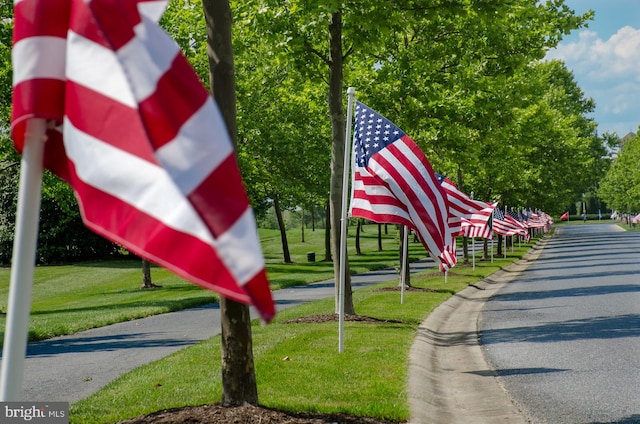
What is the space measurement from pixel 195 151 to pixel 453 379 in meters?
8.54

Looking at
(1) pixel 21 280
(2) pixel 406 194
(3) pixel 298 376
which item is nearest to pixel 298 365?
(3) pixel 298 376

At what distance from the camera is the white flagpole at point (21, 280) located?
304 cm

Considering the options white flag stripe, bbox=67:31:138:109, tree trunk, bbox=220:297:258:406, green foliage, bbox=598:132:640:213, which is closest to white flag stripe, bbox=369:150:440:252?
tree trunk, bbox=220:297:258:406

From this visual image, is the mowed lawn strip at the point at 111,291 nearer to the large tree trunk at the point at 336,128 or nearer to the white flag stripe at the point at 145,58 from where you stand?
the large tree trunk at the point at 336,128

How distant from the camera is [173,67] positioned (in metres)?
3.11

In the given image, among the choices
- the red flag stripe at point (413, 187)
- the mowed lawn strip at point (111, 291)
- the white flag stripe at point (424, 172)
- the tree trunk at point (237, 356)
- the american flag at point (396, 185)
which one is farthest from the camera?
the mowed lawn strip at point (111, 291)

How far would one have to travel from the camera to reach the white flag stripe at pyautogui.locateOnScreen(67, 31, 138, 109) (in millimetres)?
2949

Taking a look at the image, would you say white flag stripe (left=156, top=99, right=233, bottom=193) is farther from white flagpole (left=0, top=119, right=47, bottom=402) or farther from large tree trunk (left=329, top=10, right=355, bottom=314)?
large tree trunk (left=329, top=10, right=355, bottom=314)

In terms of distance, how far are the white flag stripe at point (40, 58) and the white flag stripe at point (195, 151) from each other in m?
0.63

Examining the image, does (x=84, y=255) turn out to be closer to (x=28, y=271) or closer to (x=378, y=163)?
(x=378, y=163)

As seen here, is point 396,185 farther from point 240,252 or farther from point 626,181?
point 626,181

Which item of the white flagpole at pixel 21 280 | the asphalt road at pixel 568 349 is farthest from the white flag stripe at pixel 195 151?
the asphalt road at pixel 568 349

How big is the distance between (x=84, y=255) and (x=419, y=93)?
112ft

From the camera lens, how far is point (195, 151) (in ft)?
9.50
